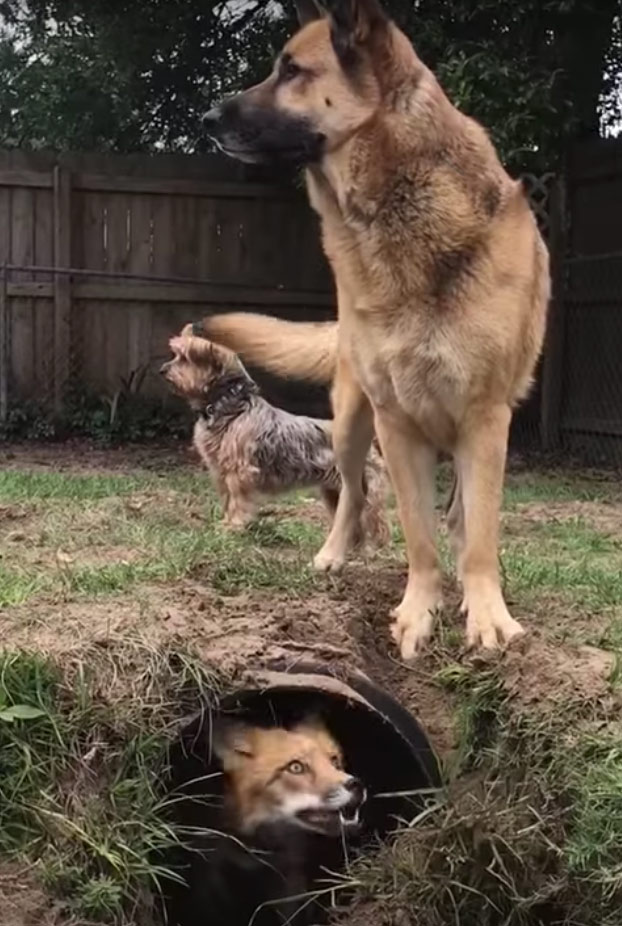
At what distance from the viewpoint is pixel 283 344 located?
5.62m

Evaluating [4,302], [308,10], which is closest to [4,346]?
[4,302]

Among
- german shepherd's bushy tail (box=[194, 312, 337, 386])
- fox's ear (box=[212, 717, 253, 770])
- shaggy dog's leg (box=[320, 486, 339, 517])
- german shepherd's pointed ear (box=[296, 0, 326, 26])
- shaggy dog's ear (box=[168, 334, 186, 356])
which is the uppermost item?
german shepherd's pointed ear (box=[296, 0, 326, 26])

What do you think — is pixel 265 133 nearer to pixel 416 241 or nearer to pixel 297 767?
pixel 416 241

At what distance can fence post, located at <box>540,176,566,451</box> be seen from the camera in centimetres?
1098

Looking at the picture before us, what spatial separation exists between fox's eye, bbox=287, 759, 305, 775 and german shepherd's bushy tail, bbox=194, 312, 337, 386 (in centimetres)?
260

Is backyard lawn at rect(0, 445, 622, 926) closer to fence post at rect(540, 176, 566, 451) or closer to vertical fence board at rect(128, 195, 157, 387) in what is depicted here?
fence post at rect(540, 176, 566, 451)

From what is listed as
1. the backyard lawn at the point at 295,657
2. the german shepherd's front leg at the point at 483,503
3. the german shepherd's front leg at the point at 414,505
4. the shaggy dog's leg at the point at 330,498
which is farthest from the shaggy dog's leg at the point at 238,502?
the german shepherd's front leg at the point at 483,503

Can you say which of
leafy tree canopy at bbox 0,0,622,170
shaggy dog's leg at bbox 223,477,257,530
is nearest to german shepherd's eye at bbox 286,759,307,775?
shaggy dog's leg at bbox 223,477,257,530

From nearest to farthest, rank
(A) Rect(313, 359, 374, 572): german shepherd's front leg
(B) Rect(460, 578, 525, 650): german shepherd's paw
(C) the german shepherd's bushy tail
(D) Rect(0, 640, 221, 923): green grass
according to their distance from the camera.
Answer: (D) Rect(0, 640, 221, 923): green grass, (B) Rect(460, 578, 525, 650): german shepherd's paw, (A) Rect(313, 359, 374, 572): german shepherd's front leg, (C) the german shepherd's bushy tail

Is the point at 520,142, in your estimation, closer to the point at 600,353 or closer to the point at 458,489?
the point at 600,353

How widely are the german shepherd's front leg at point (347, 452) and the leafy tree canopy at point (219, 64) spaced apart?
5.14 m

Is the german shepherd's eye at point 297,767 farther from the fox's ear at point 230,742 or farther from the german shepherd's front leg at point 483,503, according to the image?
the german shepherd's front leg at point 483,503

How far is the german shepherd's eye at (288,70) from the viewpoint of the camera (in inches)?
146

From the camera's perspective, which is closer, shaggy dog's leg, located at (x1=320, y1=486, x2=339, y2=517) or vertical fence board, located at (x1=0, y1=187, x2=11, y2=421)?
shaggy dog's leg, located at (x1=320, y1=486, x2=339, y2=517)
